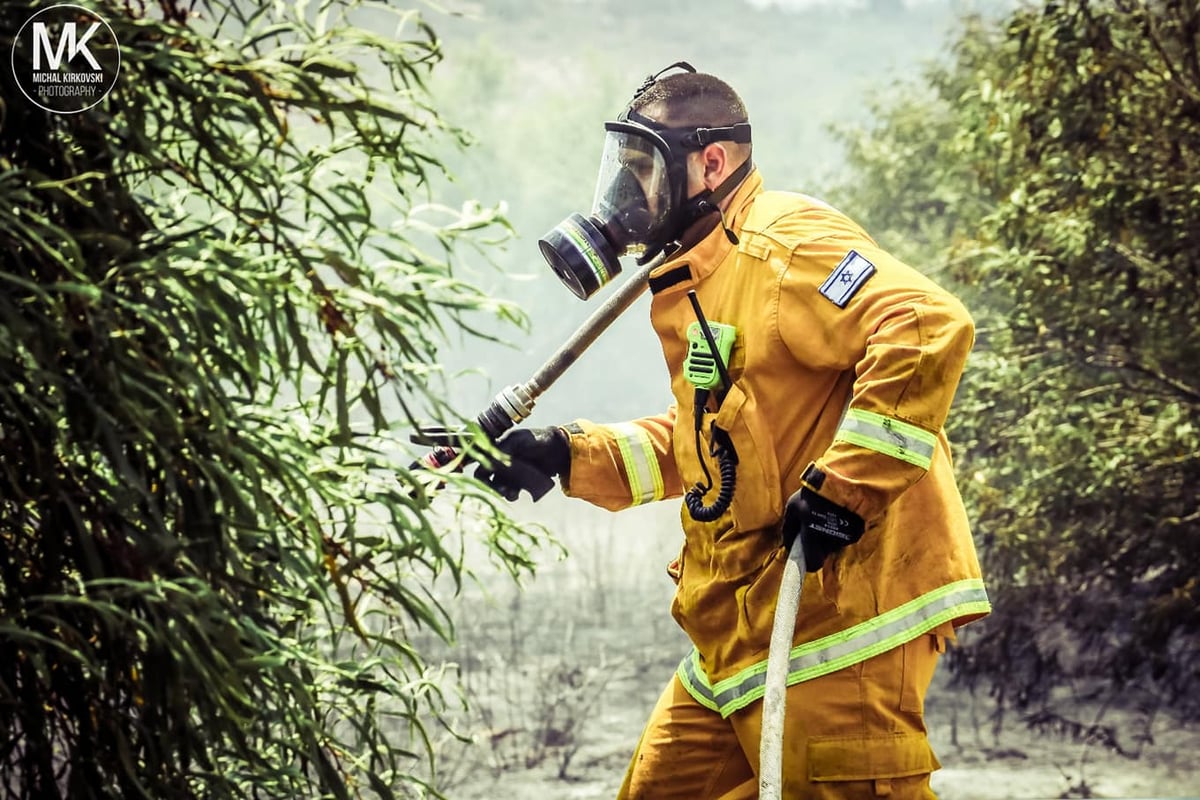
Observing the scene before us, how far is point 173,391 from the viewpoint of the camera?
5.25 feet

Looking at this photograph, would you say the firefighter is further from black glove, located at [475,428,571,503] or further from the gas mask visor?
black glove, located at [475,428,571,503]

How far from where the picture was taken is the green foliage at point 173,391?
154 centimetres

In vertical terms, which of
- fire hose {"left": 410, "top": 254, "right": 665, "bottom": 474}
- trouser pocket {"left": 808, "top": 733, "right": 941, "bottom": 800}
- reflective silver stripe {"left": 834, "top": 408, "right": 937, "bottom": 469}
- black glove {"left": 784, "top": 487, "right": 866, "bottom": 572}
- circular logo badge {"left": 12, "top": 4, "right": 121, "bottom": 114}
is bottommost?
trouser pocket {"left": 808, "top": 733, "right": 941, "bottom": 800}

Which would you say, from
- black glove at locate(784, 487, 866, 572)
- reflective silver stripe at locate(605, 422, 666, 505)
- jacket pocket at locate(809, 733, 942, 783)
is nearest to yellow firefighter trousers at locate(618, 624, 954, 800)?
jacket pocket at locate(809, 733, 942, 783)

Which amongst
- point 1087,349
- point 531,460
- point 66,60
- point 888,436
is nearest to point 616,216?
point 531,460

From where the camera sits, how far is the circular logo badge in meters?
1.52

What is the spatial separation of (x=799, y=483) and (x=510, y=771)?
3189 mm

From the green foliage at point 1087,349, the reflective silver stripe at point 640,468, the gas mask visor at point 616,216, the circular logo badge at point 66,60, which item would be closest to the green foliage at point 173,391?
the circular logo badge at point 66,60

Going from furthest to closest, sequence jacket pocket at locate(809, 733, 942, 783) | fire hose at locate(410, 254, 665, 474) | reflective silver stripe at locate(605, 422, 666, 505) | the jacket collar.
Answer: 1. reflective silver stripe at locate(605, 422, 666, 505)
2. fire hose at locate(410, 254, 665, 474)
3. the jacket collar
4. jacket pocket at locate(809, 733, 942, 783)

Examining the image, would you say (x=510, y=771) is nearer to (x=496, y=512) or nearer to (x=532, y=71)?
(x=496, y=512)

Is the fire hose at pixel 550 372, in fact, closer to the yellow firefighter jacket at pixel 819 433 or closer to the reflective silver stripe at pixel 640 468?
the yellow firefighter jacket at pixel 819 433

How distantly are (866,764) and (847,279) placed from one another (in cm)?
75

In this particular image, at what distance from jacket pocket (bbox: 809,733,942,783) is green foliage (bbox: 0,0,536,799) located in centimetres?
73

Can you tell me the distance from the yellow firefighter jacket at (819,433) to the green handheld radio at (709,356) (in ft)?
0.06
